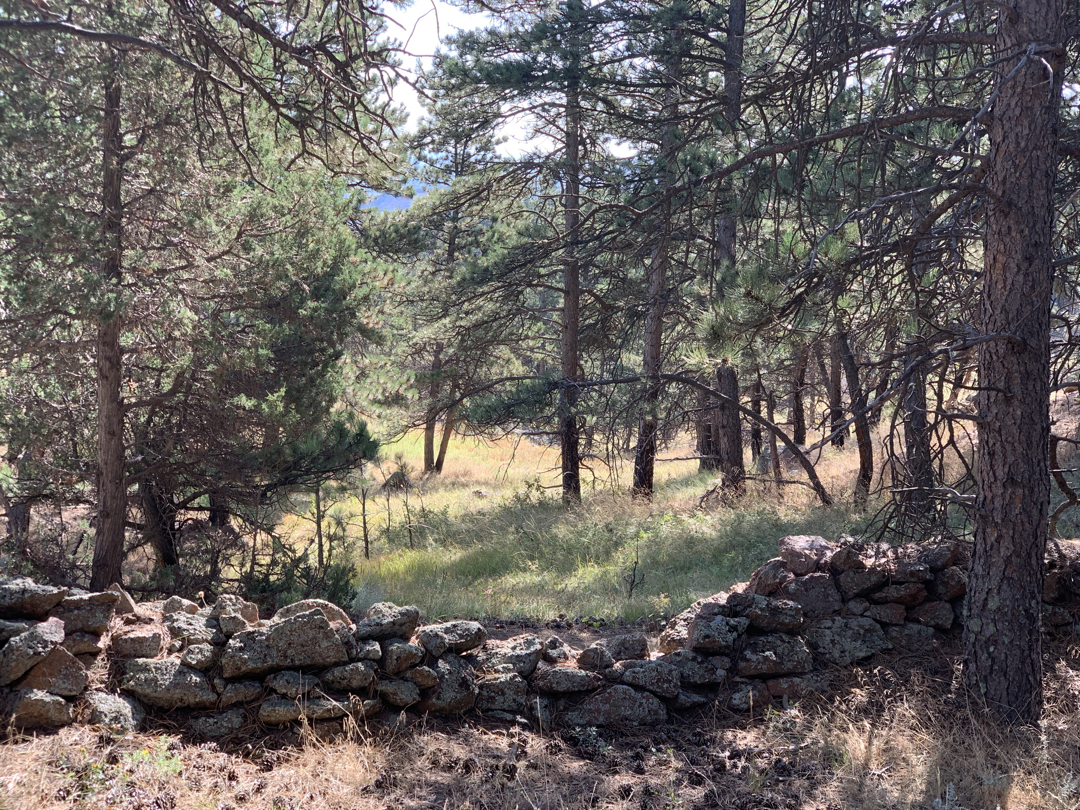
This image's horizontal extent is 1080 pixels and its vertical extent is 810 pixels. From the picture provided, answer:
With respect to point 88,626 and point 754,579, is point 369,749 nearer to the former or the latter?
point 88,626

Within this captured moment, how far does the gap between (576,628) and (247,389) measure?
4.42 m

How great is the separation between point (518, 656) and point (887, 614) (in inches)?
105

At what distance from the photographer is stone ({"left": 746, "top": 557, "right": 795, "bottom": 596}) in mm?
5363

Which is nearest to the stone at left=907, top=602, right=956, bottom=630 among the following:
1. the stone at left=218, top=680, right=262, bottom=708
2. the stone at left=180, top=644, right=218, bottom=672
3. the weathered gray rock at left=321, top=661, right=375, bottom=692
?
the weathered gray rock at left=321, top=661, right=375, bottom=692

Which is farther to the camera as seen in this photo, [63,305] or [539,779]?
[63,305]

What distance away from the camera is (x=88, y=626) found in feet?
12.5

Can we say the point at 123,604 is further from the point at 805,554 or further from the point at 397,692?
the point at 805,554

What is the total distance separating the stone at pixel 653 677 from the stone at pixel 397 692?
131cm

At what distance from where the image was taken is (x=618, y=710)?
447cm

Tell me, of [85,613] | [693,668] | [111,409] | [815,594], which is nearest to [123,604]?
[85,613]

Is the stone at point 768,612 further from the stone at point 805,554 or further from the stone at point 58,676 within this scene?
the stone at point 58,676

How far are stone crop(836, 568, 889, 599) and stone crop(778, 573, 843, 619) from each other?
0.07 meters

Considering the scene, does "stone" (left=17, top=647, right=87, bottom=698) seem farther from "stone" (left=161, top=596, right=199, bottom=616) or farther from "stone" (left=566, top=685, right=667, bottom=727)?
"stone" (left=566, top=685, right=667, bottom=727)

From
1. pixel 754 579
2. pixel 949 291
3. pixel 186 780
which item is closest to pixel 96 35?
pixel 186 780
